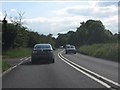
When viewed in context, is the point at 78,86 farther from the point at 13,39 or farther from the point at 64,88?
the point at 13,39

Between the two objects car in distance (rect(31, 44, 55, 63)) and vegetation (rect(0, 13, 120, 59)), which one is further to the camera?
vegetation (rect(0, 13, 120, 59))

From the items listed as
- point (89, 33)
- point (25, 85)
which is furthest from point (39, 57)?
point (89, 33)

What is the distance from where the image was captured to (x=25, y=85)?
1490 cm

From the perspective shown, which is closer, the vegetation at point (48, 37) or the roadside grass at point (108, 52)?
the roadside grass at point (108, 52)

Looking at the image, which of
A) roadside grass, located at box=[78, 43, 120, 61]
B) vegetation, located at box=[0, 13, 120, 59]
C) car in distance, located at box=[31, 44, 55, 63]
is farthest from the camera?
vegetation, located at box=[0, 13, 120, 59]

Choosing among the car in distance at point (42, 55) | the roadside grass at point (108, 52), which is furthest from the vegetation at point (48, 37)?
the car in distance at point (42, 55)

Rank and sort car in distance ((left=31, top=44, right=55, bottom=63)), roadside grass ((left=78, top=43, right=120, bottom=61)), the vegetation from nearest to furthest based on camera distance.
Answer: car in distance ((left=31, top=44, right=55, bottom=63))
roadside grass ((left=78, top=43, right=120, bottom=61))
the vegetation

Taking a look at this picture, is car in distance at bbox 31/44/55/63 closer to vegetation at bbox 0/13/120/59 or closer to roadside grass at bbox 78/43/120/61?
roadside grass at bbox 78/43/120/61

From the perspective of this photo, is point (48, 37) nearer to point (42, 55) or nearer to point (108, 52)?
point (108, 52)

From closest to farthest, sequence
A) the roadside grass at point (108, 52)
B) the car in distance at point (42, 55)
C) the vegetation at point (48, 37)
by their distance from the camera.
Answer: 1. the car in distance at point (42, 55)
2. the roadside grass at point (108, 52)
3. the vegetation at point (48, 37)

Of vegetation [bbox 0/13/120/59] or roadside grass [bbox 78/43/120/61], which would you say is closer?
roadside grass [bbox 78/43/120/61]

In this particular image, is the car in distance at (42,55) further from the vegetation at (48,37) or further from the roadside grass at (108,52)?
the vegetation at (48,37)

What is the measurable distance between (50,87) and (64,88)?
2.05 ft

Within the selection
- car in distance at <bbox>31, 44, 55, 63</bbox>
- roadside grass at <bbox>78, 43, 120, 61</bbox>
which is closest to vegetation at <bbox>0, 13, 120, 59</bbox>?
roadside grass at <bbox>78, 43, 120, 61</bbox>
